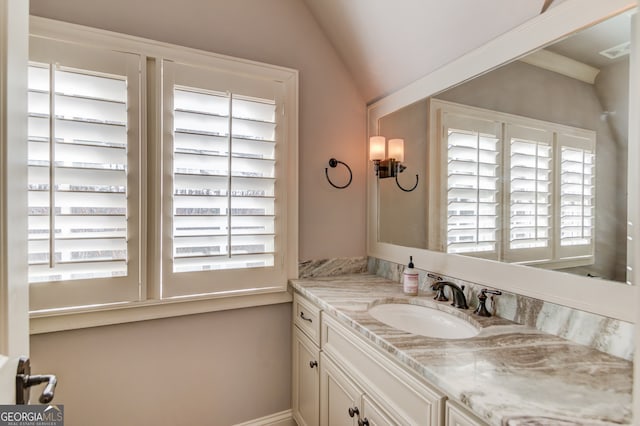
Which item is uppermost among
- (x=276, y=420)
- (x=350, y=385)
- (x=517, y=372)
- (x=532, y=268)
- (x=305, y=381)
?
(x=532, y=268)

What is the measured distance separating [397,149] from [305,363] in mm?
1279

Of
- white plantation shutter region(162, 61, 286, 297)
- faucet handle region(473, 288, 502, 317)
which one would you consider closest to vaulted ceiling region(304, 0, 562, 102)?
white plantation shutter region(162, 61, 286, 297)

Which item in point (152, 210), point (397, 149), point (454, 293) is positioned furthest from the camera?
point (397, 149)

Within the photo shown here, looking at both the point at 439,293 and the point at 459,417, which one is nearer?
the point at 459,417

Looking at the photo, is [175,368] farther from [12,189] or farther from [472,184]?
[472,184]

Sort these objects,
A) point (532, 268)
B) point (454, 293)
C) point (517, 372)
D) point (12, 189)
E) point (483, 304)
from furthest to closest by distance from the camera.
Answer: point (454, 293), point (483, 304), point (532, 268), point (517, 372), point (12, 189)

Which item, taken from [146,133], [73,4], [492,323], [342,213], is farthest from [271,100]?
[492,323]

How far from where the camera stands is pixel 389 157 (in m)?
1.80

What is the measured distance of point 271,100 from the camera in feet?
5.60

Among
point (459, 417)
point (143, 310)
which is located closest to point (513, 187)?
point (459, 417)

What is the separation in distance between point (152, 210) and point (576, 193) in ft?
5.63

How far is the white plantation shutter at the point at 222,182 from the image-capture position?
59.6 inches

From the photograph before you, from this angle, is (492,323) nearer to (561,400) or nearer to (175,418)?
(561,400)

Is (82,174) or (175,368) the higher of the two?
(82,174)
